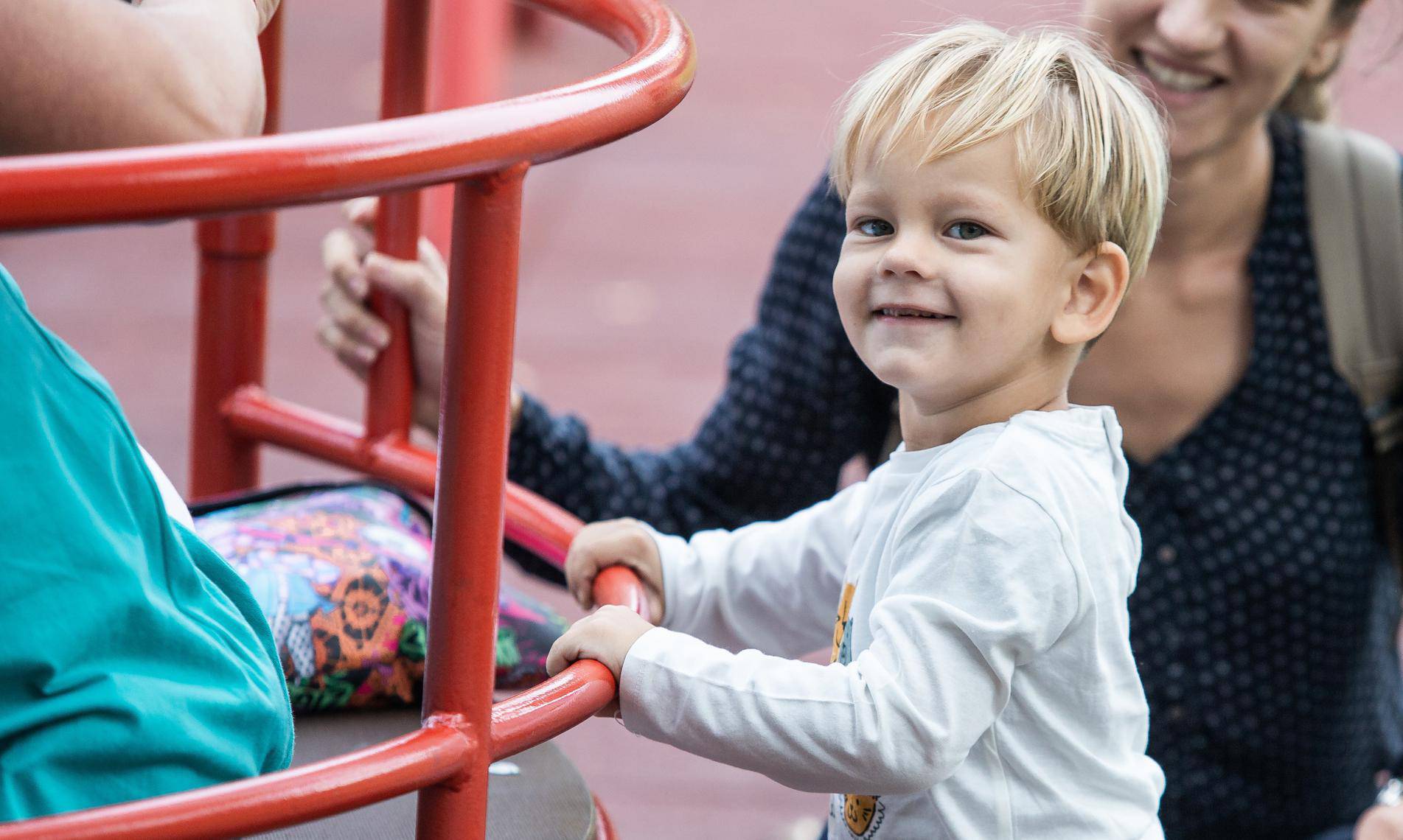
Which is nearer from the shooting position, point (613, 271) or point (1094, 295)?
point (1094, 295)

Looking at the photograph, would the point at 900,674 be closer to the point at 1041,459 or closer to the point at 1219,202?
the point at 1041,459

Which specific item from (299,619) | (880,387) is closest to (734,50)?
(880,387)

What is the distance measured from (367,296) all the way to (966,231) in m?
0.71

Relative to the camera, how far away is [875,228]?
1099 millimetres

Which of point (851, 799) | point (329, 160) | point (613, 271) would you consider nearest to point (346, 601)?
point (851, 799)

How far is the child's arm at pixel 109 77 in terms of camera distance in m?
0.76

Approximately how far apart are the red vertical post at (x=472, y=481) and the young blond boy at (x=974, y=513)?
0.48ft

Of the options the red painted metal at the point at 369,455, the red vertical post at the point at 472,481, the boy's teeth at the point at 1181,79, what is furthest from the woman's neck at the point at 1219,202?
the red vertical post at the point at 472,481

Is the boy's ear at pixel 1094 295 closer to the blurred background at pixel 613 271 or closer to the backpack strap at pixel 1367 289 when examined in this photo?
the backpack strap at pixel 1367 289

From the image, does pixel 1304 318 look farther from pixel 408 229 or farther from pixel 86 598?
pixel 86 598

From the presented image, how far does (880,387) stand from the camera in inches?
71.6

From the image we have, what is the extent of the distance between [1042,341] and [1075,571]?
17 centimetres

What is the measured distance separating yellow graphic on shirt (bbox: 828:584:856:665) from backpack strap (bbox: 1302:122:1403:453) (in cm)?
82

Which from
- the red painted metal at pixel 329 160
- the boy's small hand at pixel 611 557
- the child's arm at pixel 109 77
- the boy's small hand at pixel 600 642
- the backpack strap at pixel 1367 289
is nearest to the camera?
the red painted metal at pixel 329 160
